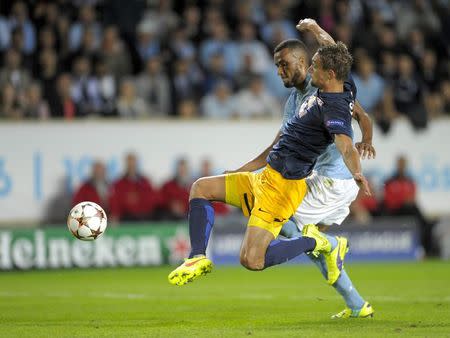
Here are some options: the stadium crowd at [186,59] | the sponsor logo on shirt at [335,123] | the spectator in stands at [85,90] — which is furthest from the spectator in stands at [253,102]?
the sponsor logo on shirt at [335,123]

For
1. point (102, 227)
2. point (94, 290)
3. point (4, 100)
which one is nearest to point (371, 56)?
point (4, 100)

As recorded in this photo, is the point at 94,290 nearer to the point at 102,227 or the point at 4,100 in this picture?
the point at 102,227

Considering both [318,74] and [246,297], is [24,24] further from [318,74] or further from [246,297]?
[318,74]

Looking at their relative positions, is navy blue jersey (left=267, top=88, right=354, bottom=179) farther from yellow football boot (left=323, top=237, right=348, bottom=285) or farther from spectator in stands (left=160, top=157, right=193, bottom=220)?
spectator in stands (left=160, top=157, right=193, bottom=220)

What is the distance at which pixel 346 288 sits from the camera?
897 cm

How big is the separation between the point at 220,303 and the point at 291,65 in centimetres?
306

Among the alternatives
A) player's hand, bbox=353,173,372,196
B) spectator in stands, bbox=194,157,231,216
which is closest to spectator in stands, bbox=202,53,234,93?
spectator in stands, bbox=194,157,231,216

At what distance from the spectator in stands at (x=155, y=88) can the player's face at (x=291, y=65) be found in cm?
890

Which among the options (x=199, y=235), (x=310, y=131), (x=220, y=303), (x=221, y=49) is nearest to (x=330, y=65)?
(x=310, y=131)

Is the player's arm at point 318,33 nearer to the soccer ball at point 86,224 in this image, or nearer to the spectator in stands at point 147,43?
the soccer ball at point 86,224

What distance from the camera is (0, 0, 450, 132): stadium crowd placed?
56.5 ft

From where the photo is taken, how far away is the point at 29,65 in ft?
56.7

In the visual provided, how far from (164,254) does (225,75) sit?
142 inches

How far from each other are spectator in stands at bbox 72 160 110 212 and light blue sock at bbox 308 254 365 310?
27.5 feet
